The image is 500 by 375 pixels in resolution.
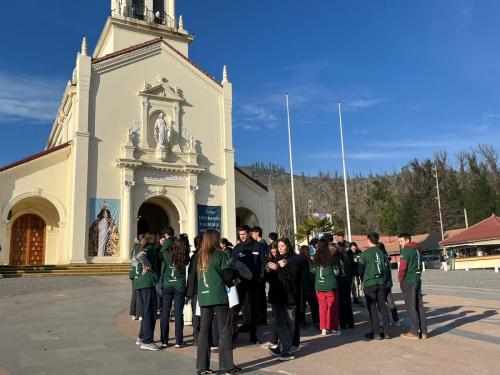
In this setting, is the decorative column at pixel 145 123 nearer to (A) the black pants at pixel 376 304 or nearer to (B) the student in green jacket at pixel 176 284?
(B) the student in green jacket at pixel 176 284

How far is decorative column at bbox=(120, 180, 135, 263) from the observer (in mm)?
25297

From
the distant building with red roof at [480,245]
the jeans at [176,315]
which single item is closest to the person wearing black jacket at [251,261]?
the jeans at [176,315]

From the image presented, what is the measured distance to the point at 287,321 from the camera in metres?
6.89

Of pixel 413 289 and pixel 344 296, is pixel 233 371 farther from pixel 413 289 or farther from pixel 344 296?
pixel 344 296

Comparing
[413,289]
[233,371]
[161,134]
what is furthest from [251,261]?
[161,134]

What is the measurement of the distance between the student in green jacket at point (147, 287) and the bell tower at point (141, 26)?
2591 centimetres

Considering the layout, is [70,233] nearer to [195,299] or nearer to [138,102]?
[138,102]

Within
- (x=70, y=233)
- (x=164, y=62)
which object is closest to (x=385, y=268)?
(x=70, y=233)

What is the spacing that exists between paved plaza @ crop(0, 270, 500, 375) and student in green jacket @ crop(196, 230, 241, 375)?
404 millimetres

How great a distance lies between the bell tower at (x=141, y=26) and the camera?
31031mm

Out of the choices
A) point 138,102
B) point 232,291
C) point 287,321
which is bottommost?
point 287,321

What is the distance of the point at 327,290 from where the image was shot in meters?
8.63

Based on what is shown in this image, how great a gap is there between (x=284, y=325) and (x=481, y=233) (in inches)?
1359

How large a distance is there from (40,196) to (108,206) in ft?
11.4
